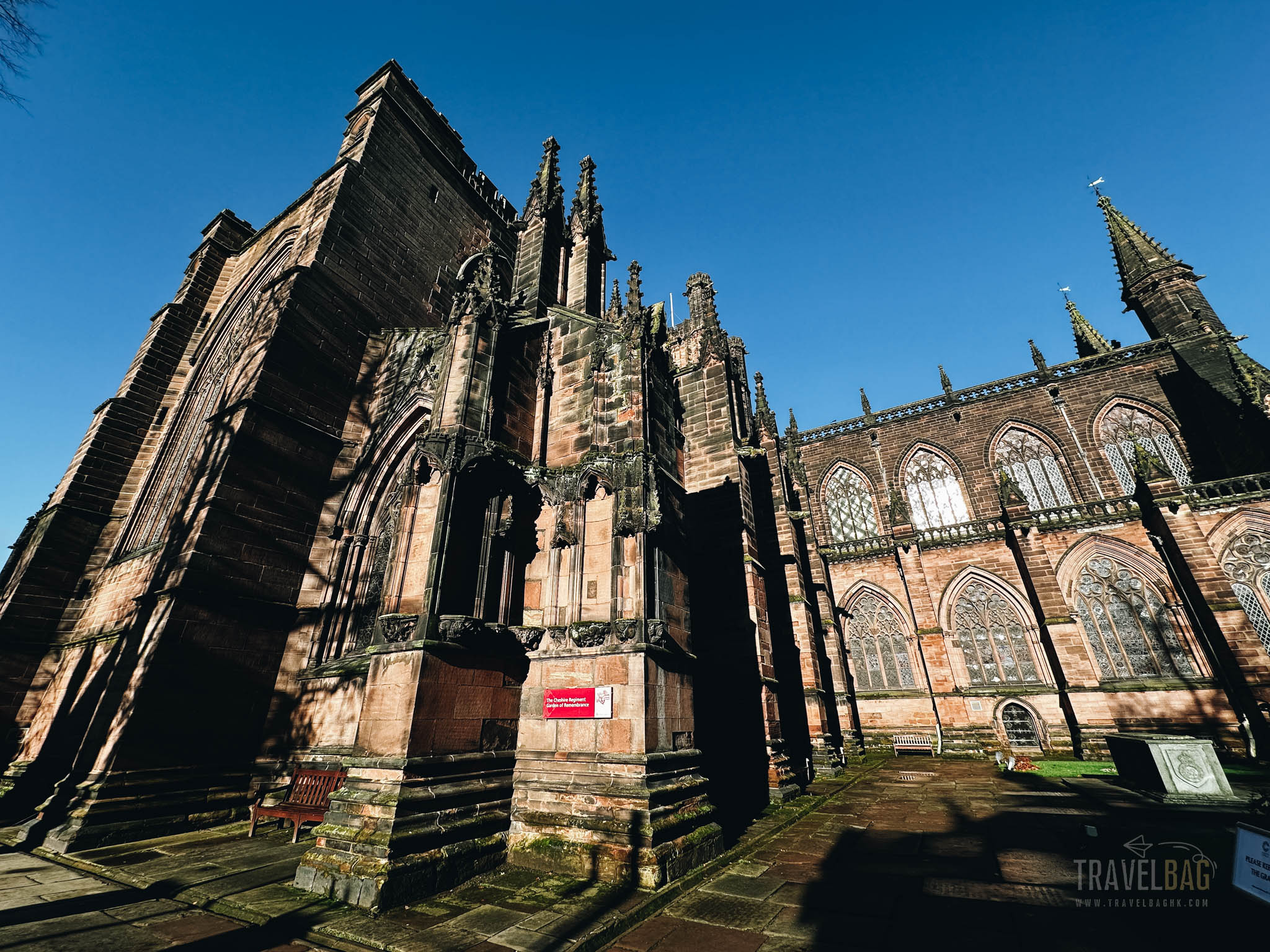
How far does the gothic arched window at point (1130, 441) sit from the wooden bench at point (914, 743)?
13.2 meters

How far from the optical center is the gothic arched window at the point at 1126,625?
1789 cm

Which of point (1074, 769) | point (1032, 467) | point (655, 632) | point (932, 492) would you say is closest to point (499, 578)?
point (655, 632)

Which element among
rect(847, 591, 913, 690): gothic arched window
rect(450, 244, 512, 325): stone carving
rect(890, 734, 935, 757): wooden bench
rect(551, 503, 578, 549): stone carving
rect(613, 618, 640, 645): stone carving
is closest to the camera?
rect(613, 618, 640, 645): stone carving

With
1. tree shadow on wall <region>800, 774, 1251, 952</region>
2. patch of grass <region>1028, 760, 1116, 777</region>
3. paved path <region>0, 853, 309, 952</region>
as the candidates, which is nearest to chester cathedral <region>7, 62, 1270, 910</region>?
paved path <region>0, 853, 309, 952</region>

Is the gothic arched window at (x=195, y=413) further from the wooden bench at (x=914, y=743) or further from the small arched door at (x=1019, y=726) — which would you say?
the small arched door at (x=1019, y=726)

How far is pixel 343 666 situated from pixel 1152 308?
115ft

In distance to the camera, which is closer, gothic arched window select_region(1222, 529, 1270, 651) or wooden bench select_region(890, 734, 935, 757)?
gothic arched window select_region(1222, 529, 1270, 651)

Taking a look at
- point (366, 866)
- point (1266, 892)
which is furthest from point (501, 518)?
point (1266, 892)

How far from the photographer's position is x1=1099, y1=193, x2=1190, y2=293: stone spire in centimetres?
2472

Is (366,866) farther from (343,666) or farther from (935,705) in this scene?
(935,705)

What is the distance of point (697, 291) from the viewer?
1619 cm

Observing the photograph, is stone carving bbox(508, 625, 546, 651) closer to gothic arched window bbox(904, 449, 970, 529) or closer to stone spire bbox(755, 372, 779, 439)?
stone spire bbox(755, 372, 779, 439)

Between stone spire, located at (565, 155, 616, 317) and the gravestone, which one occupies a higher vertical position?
stone spire, located at (565, 155, 616, 317)

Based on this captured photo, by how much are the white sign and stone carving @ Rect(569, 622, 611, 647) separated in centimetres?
500
